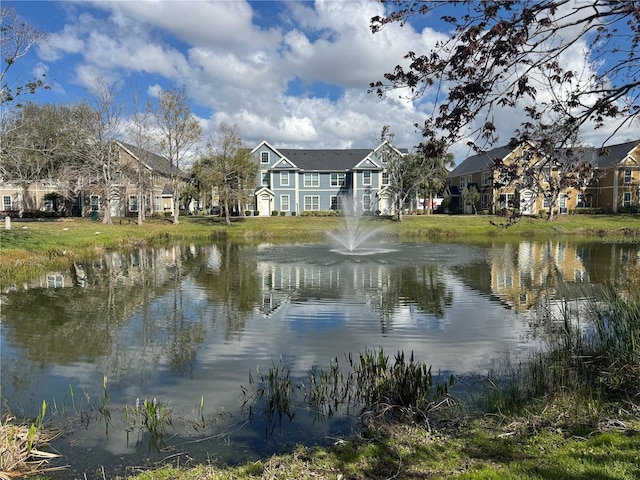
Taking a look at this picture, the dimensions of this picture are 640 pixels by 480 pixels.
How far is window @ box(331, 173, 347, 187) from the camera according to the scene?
6056 cm

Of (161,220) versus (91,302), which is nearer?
(91,302)

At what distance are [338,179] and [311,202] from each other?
4529 mm

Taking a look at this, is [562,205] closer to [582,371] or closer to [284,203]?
[284,203]

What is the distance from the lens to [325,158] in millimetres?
62438

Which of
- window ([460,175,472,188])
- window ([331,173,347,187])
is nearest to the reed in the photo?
window ([331,173,347,187])

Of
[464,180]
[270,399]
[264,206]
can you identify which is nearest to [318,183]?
[264,206]

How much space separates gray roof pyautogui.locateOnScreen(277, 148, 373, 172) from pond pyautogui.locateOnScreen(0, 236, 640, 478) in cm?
3867

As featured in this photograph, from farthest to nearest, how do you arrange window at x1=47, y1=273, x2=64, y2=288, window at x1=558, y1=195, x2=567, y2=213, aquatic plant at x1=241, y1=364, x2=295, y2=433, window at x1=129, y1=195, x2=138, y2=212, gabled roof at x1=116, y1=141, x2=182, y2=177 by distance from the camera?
window at x1=129, y1=195, x2=138, y2=212 → window at x1=558, y1=195, x2=567, y2=213 → gabled roof at x1=116, y1=141, x2=182, y2=177 → window at x1=47, y1=273, x2=64, y2=288 → aquatic plant at x1=241, y1=364, x2=295, y2=433

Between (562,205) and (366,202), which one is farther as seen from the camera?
(366,202)

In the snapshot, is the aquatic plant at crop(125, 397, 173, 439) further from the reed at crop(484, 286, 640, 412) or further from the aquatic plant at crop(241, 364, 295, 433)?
the reed at crop(484, 286, 640, 412)

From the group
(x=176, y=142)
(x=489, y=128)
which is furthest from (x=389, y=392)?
(x=176, y=142)

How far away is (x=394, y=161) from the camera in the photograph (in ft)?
163

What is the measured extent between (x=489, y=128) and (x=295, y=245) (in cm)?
2803

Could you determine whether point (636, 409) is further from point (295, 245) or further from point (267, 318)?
point (295, 245)
